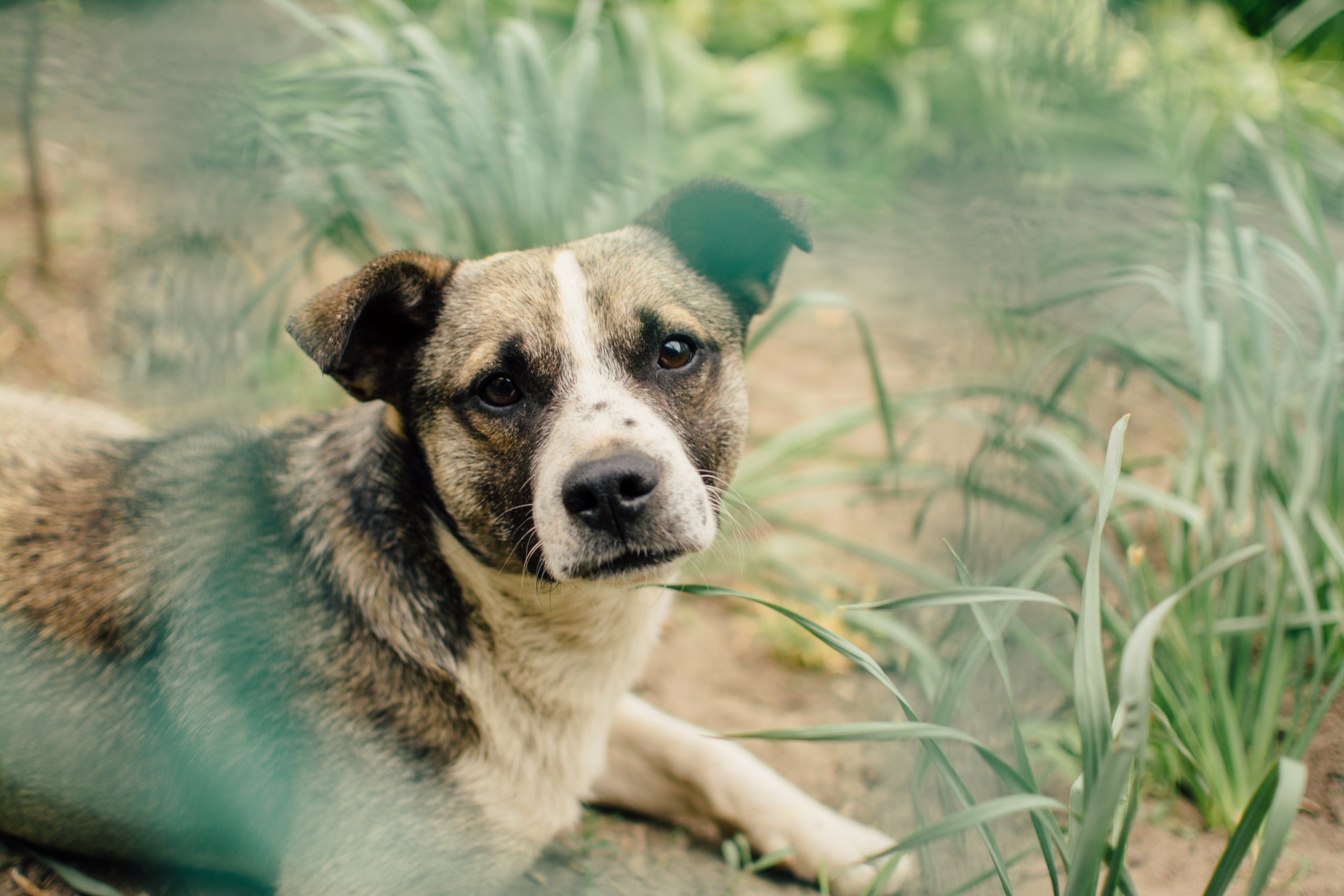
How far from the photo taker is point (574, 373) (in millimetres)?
2141

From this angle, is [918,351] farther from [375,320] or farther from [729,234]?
[375,320]

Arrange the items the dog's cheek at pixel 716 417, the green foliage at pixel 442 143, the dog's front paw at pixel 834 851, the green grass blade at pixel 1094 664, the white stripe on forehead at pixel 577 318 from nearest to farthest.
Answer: the green grass blade at pixel 1094 664, the white stripe on forehead at pixel 577 318, the dog's cheek at pixel 716 417, the dog's front paw at pixel 834 851, the green foliage at pixel 442 143

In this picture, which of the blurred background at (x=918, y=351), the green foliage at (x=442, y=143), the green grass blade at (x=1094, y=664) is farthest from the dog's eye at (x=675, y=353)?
the green foliage at (x=442, y=143)

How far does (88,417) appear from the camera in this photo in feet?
9.92

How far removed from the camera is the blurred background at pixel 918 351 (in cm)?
247

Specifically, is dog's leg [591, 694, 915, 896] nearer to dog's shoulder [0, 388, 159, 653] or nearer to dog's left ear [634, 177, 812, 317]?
dog's left ear [634, 177, 812, 317]

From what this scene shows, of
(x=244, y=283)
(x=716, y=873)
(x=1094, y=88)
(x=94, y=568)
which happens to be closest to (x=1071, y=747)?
(x=716, y=873)

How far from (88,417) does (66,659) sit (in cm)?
116

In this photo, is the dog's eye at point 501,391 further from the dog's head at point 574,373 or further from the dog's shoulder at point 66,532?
the dog's shoulder at point 66,532

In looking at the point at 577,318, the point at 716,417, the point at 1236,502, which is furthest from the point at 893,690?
the point at 1236,502

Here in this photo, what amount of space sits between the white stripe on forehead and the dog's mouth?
1.45 ft

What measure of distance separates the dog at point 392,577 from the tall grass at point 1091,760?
552 millimetres

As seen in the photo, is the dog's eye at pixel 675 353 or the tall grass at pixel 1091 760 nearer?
the tall grass at pixel 1091 760

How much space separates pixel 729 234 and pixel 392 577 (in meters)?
1.26
